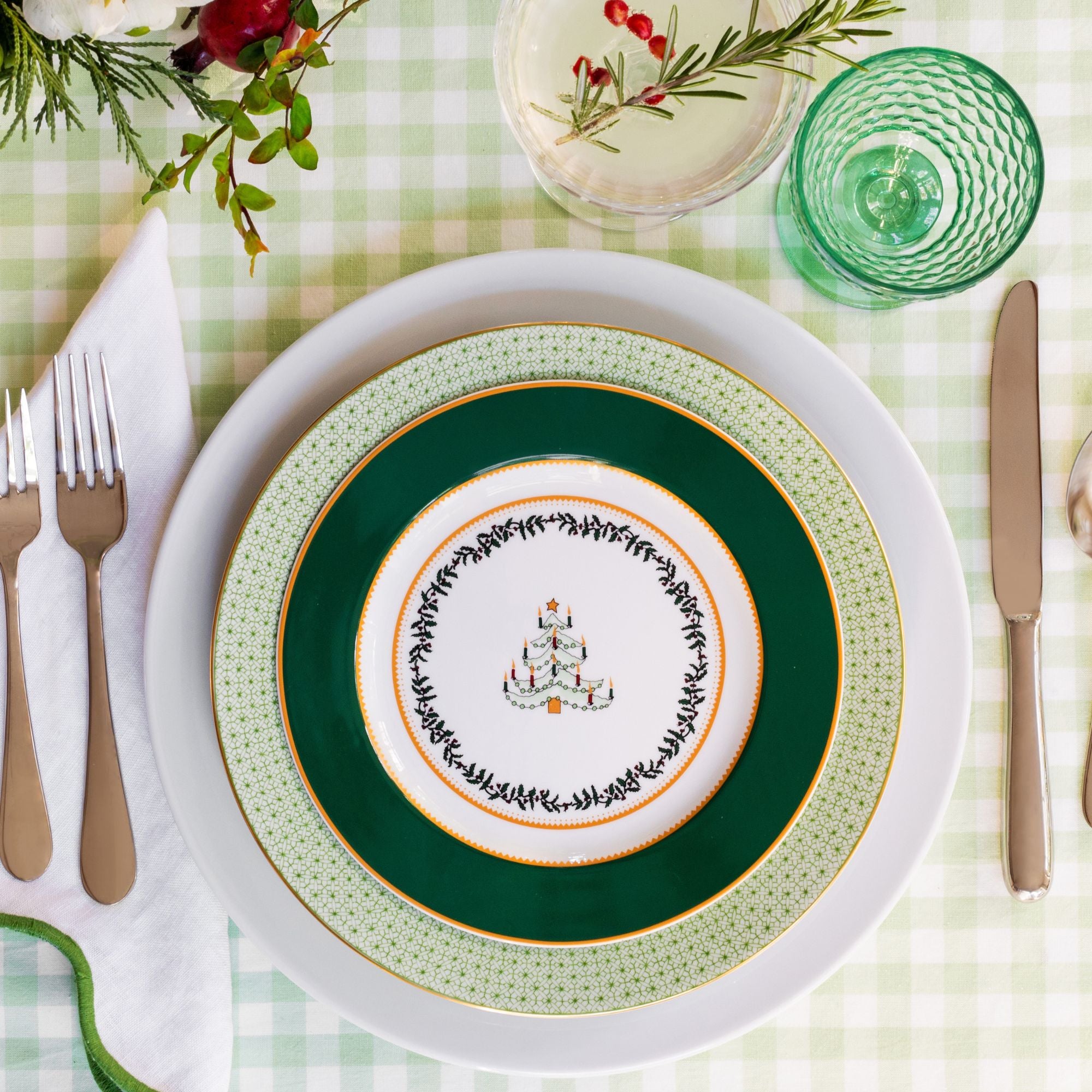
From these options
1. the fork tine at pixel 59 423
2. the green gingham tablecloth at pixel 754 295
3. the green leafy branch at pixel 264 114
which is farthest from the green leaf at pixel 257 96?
the fork tine at pixel 59 423

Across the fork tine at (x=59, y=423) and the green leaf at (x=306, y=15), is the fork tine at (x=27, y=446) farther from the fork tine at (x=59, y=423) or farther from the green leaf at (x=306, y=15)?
the green leaf at (x=306, y=15)

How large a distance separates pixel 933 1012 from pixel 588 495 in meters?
0.46

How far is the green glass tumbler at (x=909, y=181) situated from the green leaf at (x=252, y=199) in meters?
0.34

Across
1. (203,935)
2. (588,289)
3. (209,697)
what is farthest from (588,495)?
(203,935)

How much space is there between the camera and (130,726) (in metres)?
0.62

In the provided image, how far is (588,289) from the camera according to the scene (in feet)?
1.91

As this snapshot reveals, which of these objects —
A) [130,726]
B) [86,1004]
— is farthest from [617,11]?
[86,1004]

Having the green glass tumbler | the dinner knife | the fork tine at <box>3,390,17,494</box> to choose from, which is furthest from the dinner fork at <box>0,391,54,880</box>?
the dinner knife

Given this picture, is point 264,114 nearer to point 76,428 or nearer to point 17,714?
point 76,428

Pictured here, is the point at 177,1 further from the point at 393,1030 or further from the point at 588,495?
the point at 393,1030

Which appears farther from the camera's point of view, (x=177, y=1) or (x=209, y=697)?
(x=209, y=697)

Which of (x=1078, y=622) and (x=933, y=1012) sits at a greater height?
(x=1078, y=622)

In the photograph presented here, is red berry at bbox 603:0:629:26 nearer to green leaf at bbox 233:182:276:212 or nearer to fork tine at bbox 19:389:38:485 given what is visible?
green leaf at bbox 233:182:276:212

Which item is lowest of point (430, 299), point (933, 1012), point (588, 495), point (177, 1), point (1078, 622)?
point (933, 1012)
